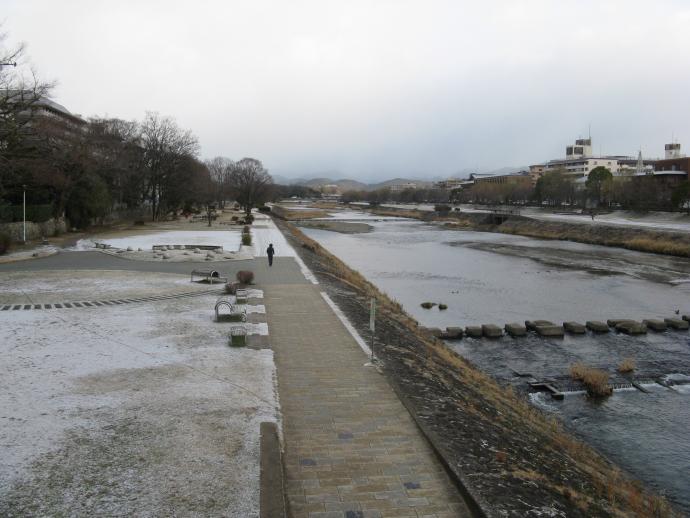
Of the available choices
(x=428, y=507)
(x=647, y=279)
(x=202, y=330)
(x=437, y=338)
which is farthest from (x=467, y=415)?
(x=647, y=279)

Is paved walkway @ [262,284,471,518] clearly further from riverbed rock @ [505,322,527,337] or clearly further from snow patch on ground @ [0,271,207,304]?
riverbed rock @ [505,322,527,337]

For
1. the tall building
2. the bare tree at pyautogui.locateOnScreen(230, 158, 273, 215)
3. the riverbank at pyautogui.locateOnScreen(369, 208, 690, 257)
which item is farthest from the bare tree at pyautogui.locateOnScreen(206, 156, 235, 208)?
the tall building

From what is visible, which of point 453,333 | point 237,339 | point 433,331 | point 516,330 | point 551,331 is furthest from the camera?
point 551,331

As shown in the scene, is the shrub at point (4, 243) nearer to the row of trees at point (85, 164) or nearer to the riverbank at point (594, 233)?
the row of trees at point (85, 164)

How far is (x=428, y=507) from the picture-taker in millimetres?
5574

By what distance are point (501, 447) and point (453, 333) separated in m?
10.5

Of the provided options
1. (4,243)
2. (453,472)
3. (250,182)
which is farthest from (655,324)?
(250,182)

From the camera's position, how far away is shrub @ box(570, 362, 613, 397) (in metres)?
13.3

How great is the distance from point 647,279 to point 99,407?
107ft

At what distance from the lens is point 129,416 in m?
7.62

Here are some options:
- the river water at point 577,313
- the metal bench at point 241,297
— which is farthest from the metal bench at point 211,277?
the river water at point 577,313

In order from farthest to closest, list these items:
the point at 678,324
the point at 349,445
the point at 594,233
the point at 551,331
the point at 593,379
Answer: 1. the point at 594,233
2. the point at 678,324
3. the point at 551,331
4. the point at 593,379
5. the point at 349,445

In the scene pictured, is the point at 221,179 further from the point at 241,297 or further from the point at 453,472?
the point at 453,472

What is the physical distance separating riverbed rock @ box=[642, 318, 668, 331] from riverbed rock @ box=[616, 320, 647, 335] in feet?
1.27
